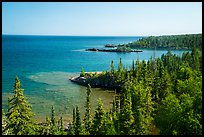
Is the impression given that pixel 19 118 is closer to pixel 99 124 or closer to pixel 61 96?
pixel 99 124

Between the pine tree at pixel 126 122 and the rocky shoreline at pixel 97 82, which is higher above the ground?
the pine tree at pixel 126 122

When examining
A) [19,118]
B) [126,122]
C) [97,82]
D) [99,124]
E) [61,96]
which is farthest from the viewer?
[97,82]

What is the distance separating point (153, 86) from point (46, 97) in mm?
16364

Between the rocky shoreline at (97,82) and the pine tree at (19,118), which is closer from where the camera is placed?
the pine tree at (19,118)

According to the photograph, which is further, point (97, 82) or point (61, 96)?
point (97, 82)

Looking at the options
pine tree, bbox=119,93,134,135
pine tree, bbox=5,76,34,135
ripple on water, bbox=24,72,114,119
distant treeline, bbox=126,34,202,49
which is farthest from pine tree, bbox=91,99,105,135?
distant treeline, bbox=126,34,202,49

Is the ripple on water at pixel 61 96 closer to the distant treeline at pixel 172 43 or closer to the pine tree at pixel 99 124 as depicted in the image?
the pine tree at pixel 99 124

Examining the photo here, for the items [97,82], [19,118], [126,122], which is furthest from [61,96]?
[126,122]

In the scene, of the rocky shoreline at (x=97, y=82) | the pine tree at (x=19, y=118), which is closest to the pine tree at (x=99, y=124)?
the pine tree at (x=19, y=118)

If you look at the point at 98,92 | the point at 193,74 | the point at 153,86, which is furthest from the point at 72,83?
the point at 193,74

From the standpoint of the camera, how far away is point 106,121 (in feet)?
62.5

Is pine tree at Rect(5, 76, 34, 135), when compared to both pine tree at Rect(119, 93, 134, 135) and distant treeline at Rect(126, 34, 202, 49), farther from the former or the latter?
distant treeline at Rect(126, 34, 202, 49)

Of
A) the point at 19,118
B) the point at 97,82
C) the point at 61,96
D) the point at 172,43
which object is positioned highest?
the point at 172,43

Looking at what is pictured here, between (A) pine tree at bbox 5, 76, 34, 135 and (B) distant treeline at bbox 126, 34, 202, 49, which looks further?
(B) distant treeline at bbox 126, 34, 202, 49
